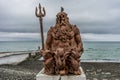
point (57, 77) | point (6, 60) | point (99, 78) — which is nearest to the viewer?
point (57, 77)

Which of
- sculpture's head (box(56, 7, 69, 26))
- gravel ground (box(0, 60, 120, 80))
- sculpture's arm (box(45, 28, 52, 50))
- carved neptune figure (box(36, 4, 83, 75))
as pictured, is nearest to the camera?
carved neptune figure (box(36, 4, 83, 75))

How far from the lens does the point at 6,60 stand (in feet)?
91.4

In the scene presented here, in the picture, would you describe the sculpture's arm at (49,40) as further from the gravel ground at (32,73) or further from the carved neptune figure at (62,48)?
the gravel ground at (32,73)

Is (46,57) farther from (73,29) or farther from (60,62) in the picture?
(73,29)

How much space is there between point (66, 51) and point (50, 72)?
0.78m

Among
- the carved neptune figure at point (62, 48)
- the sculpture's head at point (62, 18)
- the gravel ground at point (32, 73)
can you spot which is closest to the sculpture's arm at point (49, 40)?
the carved neptune figure at point (62, 48)

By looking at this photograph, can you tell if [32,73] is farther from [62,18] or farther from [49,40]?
[62,18]

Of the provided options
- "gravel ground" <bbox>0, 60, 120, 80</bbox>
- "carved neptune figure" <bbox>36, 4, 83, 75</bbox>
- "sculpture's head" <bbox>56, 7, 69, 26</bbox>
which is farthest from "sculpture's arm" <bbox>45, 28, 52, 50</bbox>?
"gravel ground" <bbox>0, 60, 120, 80</bbox>

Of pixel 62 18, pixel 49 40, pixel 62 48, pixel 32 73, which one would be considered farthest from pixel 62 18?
pixel 32 73

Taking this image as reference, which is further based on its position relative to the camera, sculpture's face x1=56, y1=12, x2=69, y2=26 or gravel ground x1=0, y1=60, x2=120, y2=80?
gravel ground x1=0, y1=60, x2=120, y2=80

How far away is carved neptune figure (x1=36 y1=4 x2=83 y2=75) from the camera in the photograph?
914 centimetres

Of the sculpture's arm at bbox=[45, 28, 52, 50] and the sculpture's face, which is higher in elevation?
the sculpture's face

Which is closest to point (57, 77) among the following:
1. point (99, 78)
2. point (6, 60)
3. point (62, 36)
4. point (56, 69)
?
point (56, 69)

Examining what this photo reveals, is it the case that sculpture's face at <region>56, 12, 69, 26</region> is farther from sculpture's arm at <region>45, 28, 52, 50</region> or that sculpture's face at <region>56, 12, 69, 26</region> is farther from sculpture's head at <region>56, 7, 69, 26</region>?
sculpture's arm at <region>45, 28, 52, 50</region>
